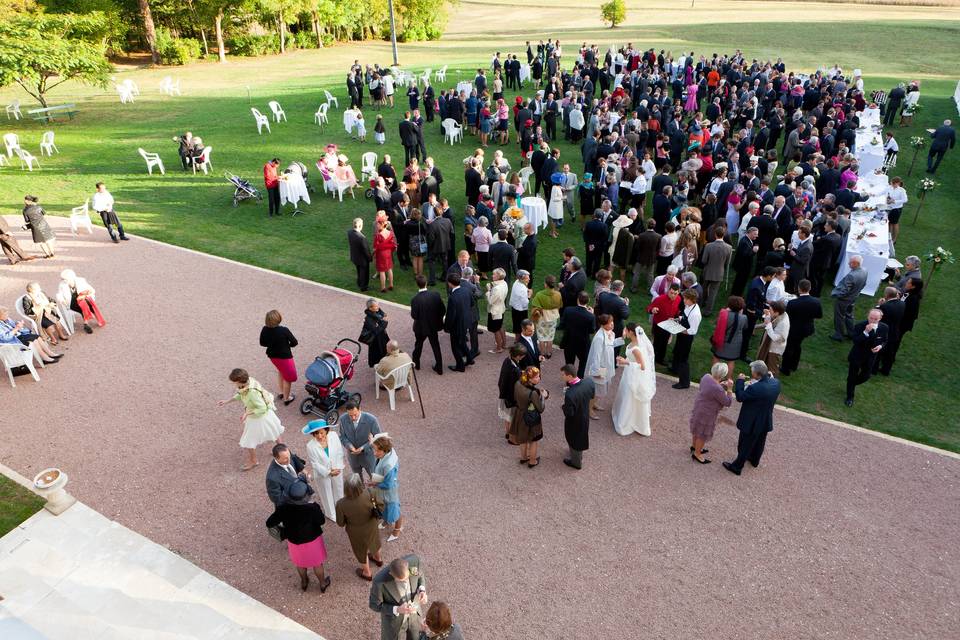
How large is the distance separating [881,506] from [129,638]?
8.82 metres

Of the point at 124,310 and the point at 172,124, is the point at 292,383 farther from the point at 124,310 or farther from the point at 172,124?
the point at 172,124

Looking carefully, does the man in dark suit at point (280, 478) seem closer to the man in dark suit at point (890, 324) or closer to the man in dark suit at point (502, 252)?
the man in dark suit at point (502, 252)

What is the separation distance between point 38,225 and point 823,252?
16.9m

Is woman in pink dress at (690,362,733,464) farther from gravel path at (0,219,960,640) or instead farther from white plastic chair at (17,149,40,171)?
white plastic chair at (17,149,40,171)

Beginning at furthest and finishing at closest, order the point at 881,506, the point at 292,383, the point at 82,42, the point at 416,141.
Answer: the point at 82,42 < the point at 416,141 < the point at 292,383 < the point at 881,506

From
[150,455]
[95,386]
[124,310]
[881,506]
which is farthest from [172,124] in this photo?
[881,506]

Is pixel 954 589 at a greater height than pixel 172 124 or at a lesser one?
lesser

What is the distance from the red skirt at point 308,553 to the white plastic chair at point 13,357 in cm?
708

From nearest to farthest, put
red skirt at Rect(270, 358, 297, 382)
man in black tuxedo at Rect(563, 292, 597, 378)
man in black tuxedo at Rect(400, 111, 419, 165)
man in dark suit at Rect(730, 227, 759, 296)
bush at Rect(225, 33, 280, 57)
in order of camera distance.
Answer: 1. red skirt at Rect(270, 358, 297, 382)
2. man in black tuxedo at Rect(563, 292, 597, 378)
3. man in dark suit at Rect(730, 227, 759, 296)
4. man in black tuxedo at Rect(400, 111, 419, 165)
5. bush at Rect(225, 33, 280, 57)

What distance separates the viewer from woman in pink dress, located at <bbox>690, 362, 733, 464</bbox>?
7984 millimetres

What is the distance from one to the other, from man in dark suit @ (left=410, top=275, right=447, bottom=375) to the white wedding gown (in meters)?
3.10

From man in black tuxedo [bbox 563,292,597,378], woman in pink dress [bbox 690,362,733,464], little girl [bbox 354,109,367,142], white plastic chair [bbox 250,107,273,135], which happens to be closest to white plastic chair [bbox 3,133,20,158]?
white plastic chair [bbox 250,107,273,135]

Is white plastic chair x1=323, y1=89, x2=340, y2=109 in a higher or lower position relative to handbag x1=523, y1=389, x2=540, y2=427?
higher

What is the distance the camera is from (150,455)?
28.9 ft
